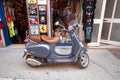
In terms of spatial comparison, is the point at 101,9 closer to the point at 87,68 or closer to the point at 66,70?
the point at 87,68

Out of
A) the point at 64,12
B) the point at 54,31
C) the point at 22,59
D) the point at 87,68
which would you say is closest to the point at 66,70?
the point at 87,68

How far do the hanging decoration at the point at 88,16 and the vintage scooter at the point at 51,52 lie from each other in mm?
891

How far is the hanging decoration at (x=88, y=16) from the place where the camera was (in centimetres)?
355

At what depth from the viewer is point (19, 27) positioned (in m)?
4.68

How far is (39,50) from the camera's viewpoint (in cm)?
285

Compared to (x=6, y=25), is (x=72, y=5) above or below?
above

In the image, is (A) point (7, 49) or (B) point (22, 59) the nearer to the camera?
(B) point (22, 59)

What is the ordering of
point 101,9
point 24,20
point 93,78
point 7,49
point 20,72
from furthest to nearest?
1. point 24,20
2. point 7,49
3. point 101,9
4. point 20,72
5. point 93,78

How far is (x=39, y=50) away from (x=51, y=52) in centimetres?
28

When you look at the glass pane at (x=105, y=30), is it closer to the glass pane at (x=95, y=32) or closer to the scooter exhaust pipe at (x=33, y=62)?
the glass pane at (x=95, y=32)

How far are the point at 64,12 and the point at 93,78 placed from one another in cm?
228

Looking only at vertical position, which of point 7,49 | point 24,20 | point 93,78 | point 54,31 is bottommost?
point 93,78

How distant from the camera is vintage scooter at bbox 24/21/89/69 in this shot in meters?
2.83

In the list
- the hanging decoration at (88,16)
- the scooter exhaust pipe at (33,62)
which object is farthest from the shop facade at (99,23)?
the scooter exhaust pipe at (33,62)
